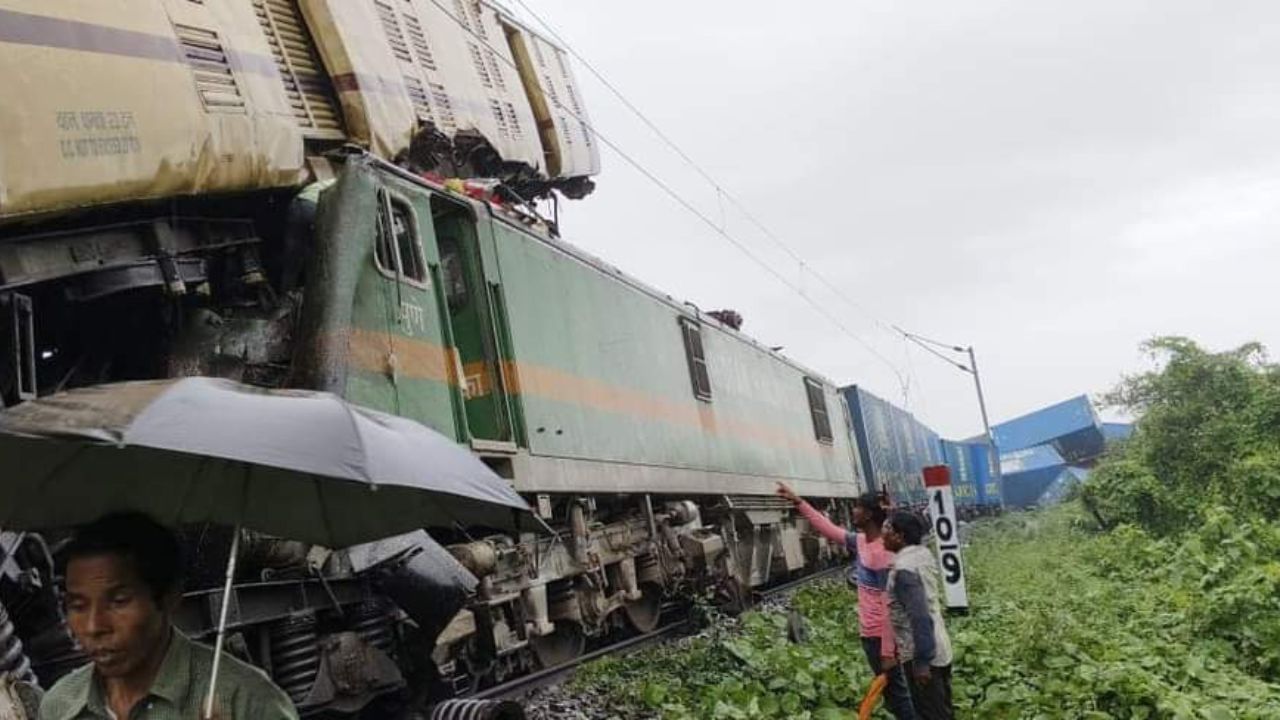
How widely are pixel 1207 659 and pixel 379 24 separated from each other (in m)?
7.61

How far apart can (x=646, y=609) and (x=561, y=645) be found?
5.67ft

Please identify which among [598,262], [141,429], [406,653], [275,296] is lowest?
[406,653]

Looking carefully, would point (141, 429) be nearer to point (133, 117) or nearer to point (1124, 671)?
point (133, 117)

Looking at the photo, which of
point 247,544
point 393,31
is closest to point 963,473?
point 393,31

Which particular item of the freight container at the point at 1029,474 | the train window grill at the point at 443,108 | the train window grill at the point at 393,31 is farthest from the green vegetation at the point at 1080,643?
the freight container at the point at 1029,474

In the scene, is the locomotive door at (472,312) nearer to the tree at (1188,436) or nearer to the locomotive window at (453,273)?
the locomotive window at (453,273)

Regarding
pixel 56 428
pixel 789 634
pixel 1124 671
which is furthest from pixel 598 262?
pixel 56 428

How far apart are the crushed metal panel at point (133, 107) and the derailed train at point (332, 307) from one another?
12 mm

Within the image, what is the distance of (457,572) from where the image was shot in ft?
18.3

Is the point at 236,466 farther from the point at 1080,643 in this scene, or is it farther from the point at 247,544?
the point at 1080,643

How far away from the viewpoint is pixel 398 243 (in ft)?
20.1

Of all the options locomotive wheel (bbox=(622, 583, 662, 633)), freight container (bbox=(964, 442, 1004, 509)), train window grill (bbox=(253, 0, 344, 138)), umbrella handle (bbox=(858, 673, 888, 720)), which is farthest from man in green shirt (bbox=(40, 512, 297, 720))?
freight container (bbox=(964, 442, 1004, 509))

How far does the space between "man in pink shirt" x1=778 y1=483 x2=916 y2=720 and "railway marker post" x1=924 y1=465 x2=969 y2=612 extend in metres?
1.52

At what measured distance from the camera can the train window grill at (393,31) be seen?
877 cm
